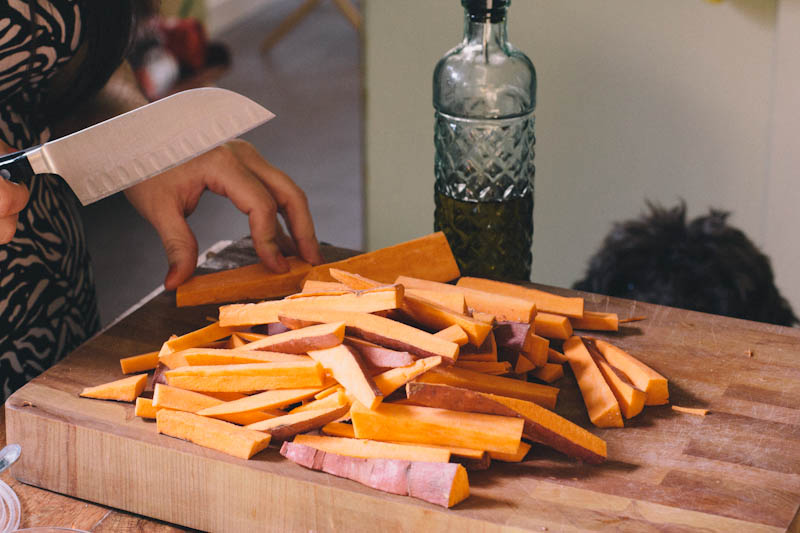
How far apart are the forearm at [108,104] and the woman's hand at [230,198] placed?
119 mm

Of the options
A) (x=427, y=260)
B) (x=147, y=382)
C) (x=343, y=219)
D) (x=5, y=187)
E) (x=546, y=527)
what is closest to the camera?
(x=546, y=527)

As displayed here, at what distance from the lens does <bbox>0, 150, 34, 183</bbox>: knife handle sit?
910 mm

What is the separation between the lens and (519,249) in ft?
4.35

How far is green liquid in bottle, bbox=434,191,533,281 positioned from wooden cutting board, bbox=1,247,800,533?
311 mm

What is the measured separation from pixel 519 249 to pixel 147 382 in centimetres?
61

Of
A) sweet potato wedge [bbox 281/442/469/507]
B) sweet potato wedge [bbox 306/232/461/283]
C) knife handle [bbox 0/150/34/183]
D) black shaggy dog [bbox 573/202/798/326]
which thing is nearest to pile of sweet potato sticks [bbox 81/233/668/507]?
sweet potato wedge [bbox 281/442/469/507]

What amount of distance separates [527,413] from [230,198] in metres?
0.59

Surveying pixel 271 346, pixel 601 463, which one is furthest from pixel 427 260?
pixel 601 463

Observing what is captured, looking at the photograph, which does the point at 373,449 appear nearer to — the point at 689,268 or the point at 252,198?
the point at 252,198

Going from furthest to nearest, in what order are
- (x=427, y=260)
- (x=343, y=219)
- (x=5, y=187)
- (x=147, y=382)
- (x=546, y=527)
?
(x=343, y=219) → (x=427, y=260) → (x=147, y=382) → (x=5, y=187) → (x=546, y=527)

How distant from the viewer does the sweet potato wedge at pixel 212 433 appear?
2.76 ft

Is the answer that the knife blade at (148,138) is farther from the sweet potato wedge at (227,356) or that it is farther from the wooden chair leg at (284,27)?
the wooden chair leg at (284,27)

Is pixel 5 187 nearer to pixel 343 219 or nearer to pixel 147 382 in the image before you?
pixel 147 382

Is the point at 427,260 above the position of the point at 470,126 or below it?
below
